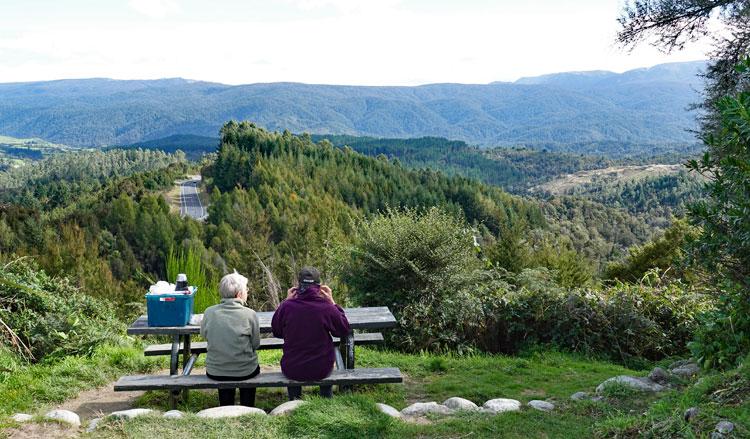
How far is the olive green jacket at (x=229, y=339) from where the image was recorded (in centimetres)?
540

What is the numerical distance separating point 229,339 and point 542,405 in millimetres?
2956

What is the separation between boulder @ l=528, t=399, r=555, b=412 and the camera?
540 centimetres

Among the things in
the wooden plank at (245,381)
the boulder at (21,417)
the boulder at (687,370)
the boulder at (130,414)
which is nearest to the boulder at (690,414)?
the boulder at (687,370)

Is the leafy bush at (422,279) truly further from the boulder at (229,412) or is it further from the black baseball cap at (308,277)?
the boulder at (229,412)

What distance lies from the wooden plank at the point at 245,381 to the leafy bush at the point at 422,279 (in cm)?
280

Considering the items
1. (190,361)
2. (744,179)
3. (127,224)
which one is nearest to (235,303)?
(190,361)

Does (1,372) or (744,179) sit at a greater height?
(744,179)

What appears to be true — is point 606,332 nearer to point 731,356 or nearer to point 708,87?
point 731,356

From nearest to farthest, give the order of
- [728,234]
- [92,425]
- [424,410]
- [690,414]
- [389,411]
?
1. [690,414]
2. [92,425]
3. [728,234]
4. [389,411]
5. [424,410]

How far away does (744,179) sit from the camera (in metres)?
4.56

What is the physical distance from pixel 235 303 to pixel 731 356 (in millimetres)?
4714

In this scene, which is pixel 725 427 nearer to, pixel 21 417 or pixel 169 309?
pixel 169 309

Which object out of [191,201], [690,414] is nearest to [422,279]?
[690,414]

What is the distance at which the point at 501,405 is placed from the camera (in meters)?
5.43
